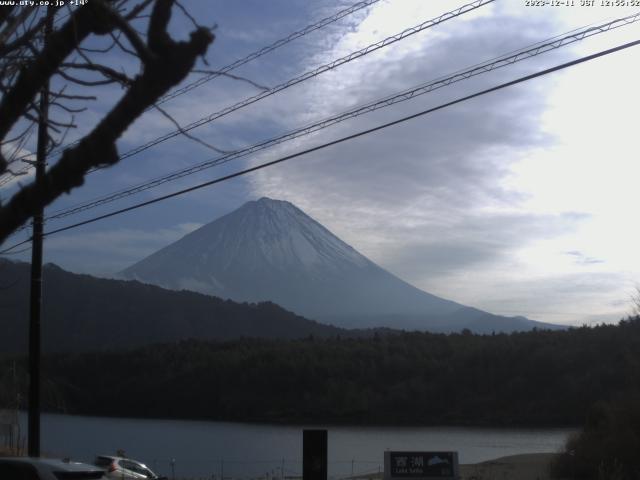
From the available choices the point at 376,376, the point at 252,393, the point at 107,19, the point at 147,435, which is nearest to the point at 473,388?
the point at 376,376

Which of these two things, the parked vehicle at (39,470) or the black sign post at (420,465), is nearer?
the parked vehicle at (39,470)

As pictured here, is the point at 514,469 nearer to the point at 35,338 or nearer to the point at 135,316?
the point at 35,338

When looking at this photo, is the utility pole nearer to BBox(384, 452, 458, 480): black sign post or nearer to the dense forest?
BBox(384, 452, 458, 480): black sign post

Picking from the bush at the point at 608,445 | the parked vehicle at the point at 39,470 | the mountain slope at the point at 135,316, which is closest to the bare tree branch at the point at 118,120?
the parked vehicle at the point at 39,470

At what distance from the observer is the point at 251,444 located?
163 feet

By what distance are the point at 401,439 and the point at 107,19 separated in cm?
4880

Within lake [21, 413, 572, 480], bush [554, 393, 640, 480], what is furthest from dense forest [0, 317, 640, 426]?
bush [554, 393, 640, 480]

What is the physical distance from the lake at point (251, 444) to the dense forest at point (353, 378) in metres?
5.39

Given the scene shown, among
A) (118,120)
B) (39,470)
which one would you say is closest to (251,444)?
(39,470)

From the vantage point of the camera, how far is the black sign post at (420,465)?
55.8 feet

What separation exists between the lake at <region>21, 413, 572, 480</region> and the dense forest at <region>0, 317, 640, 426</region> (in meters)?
5.39

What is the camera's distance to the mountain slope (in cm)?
10281

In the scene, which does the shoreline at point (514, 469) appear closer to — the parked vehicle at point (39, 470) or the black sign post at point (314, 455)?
the black sign post at point (314, 455)

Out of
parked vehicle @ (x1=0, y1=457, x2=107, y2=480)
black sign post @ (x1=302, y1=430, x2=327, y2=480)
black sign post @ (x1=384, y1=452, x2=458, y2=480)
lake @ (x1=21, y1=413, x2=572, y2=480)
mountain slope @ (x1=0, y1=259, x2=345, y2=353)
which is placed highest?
mountain slope @ (x1=0, y1=259, x2=345, y2=353)
